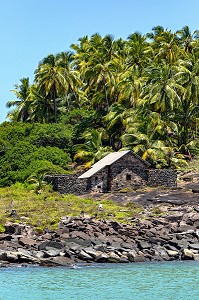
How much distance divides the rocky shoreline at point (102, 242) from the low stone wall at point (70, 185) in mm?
11659

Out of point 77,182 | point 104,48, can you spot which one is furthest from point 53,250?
point 104,48

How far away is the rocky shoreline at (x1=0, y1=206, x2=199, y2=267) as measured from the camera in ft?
95.8

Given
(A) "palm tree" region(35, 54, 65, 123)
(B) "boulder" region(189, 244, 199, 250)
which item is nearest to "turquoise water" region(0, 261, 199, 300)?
(B) "boulder" region(189, 244, 199, 250)

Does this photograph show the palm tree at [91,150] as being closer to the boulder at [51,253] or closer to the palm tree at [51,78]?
the palm tree at [51,78]

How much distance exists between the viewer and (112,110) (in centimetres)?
6372

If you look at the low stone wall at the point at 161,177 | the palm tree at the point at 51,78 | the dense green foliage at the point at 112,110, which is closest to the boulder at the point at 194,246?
the low stone wall at the point at 161,177

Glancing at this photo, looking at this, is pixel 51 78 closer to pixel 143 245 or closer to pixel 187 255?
pixel 143 245

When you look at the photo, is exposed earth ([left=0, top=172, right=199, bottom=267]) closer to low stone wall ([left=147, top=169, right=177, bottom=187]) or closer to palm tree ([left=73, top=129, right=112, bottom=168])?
low stone wall ([left=147, top=169, right=177, bottom=187])

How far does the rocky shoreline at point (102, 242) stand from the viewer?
95.8 feet

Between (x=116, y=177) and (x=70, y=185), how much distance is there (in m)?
3.96

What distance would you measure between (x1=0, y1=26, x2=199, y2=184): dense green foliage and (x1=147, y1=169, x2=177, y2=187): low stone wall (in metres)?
3.16

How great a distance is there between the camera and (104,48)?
7575cm

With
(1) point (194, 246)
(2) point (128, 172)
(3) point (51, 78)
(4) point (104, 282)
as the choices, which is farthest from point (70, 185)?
(4) point (104, 282)

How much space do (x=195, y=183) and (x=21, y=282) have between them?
28.3 m
